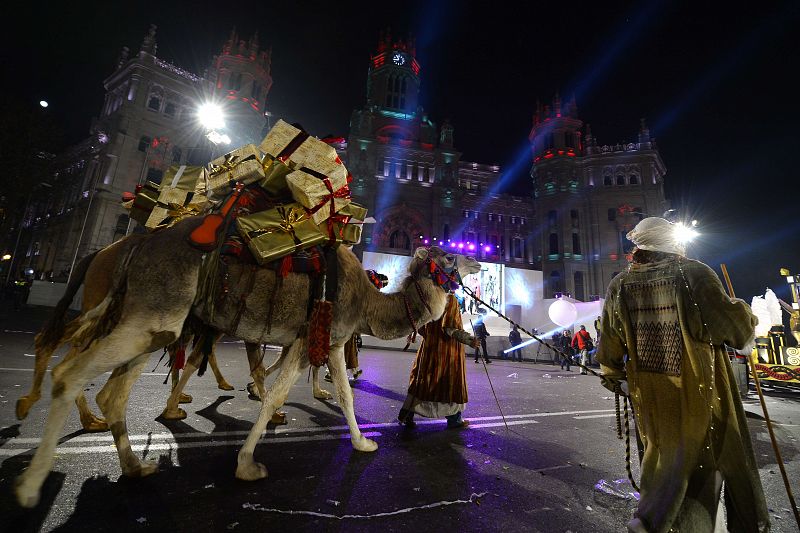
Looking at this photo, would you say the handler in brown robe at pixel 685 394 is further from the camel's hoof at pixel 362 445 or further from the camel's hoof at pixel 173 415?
the camel's hoof at pixel 173 415

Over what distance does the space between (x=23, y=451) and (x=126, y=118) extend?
47916 millimetres

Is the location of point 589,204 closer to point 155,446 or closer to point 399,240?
point 399,240

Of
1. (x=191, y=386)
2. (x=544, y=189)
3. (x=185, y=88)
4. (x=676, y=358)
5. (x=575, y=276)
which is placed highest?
(x=185, y=88)

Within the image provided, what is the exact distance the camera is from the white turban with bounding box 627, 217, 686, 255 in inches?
94.7

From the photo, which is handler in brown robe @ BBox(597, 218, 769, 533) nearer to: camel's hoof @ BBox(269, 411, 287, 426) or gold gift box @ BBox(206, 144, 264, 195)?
gold gift box @ BBox(206, 144, 264, 195)

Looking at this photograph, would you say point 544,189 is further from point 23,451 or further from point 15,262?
point 15,262

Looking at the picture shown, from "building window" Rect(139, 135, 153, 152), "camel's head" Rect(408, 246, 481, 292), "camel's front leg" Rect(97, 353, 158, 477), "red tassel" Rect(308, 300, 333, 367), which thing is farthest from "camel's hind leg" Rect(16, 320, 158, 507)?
"building window" Rect(139, 135, 153, 152)

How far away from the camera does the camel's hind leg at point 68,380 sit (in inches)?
79.6

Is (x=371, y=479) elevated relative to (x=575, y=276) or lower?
lower

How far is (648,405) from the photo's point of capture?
2342 mm

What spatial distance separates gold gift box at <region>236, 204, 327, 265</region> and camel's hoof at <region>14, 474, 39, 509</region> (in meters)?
2.00

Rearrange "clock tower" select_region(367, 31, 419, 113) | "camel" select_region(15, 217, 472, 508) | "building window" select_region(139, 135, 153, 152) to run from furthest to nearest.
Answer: "clock tower" select_region(367, 31, 419, 113) → "building window" select_region(139, 135, 153, 152) → "camel" select_region(15, 217, 472, 508)

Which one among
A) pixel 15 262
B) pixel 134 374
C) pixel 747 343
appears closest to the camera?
pixel 747 343

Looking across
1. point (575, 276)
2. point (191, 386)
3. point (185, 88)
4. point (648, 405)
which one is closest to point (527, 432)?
point (648, 405)
